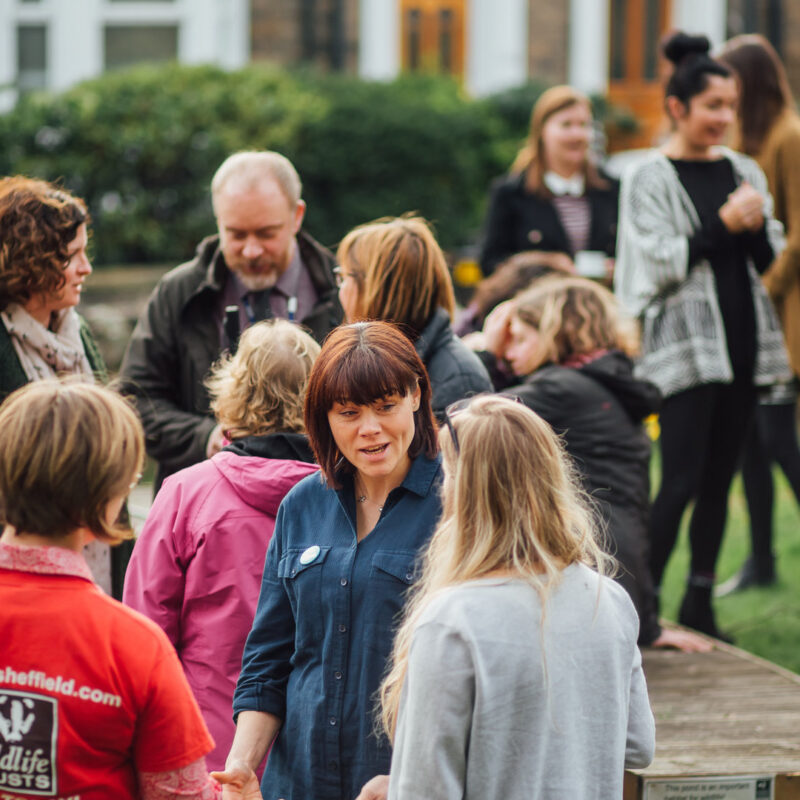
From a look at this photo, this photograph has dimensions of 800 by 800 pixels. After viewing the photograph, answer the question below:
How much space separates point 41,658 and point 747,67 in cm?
462

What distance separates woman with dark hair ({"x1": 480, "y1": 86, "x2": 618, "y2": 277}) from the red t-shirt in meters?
4.35

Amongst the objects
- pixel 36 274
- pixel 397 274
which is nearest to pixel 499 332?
pixel 397 274

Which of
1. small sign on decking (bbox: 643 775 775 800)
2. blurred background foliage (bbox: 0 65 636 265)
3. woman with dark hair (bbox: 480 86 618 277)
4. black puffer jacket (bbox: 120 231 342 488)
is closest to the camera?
small sign on decking (bbox: 643 775 775 800)

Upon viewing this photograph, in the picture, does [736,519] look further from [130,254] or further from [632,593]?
[130,254]

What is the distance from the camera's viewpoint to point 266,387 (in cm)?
327

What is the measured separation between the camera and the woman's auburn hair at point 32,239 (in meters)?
3.68

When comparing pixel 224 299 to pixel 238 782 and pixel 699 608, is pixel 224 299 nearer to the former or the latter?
pixel 238 782

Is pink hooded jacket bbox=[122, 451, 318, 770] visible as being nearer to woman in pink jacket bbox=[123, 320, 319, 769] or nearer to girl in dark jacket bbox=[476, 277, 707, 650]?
woman in pink jacket bbox=[123, 320, 319, 769]

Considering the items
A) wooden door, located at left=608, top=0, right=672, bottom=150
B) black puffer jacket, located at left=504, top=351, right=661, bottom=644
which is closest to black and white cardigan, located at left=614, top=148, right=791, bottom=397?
black puffer jacket, located at left=504, top=351, right=661, bottom=644

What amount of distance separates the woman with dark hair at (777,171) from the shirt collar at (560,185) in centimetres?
84

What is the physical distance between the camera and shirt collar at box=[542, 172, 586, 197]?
254 inches

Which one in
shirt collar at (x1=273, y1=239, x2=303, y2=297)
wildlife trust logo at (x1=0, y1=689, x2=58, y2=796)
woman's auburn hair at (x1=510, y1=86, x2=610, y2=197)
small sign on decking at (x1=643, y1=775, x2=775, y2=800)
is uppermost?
woman's auburn hair at (x1=510, y1=86, x2=610, y2=197)

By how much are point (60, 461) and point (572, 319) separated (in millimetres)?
2389

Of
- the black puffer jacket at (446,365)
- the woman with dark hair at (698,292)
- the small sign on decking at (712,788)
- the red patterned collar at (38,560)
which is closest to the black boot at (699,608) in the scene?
the woman with dark hair at (698,292)
